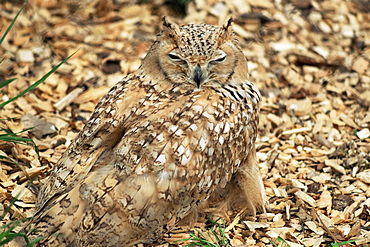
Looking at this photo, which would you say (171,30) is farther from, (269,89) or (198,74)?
(269,89)

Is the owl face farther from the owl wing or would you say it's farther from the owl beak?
the owl wing

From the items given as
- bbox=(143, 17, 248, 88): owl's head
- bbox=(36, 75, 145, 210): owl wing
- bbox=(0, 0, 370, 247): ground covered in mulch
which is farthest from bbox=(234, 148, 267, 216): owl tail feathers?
bbox=(36, 75, 145, 210): owl wing

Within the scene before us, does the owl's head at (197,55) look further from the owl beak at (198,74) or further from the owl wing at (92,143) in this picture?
the owl wing at (92,143)

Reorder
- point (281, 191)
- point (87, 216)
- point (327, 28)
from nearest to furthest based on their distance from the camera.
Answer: point (87, 216)
point (281, 191)
point (327, 28)

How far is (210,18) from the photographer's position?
6.75 m

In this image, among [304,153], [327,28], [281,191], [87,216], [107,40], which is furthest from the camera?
[327,28]

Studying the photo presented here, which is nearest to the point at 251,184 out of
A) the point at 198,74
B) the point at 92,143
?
the point at 198,74

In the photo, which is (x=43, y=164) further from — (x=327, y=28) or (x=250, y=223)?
(x=327, y=28)

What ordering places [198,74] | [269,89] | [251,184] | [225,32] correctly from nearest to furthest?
[198,74] → [225,32] → [251,184] → [269,89]

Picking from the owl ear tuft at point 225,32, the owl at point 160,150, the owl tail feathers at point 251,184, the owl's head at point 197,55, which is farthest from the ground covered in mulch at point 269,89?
the owl ear tuft at point 225,32

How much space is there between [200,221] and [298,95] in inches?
87.4

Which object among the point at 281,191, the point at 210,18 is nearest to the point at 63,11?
the point at 210,18

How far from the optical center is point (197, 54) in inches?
156

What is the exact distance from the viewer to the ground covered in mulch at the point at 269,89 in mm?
4406
